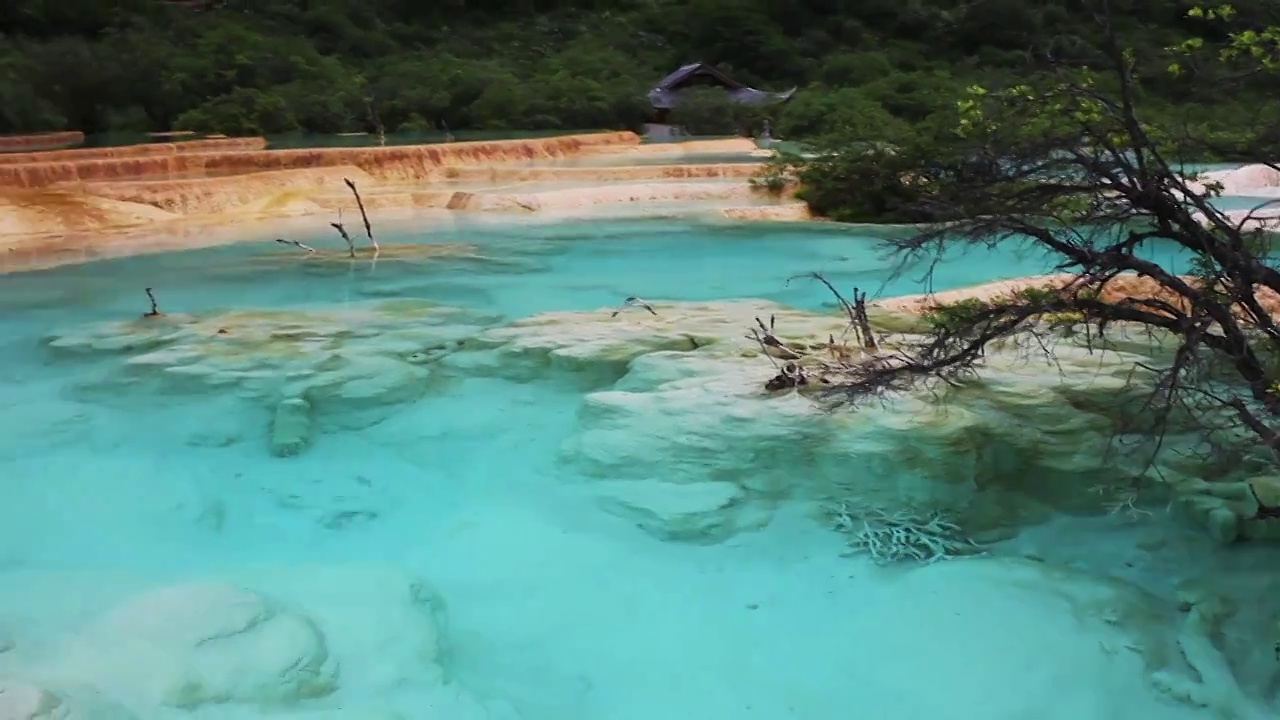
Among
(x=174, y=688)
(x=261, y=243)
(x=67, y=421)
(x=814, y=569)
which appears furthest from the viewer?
(x=261, y=243)

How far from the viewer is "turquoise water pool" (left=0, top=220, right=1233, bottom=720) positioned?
2820 mm

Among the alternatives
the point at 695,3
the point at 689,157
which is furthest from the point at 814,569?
the point at 695,3

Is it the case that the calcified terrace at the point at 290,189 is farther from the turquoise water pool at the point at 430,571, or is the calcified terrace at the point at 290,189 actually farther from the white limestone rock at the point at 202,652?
the white limestone rock at the point at 202,652

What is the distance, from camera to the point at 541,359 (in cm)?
546

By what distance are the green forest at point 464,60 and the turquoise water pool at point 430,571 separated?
12.5 m

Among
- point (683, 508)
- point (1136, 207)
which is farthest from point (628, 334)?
point (1136, 207)

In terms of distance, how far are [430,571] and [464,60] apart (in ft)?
83.1

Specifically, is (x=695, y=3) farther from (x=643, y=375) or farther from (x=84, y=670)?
(x=84, y=670)

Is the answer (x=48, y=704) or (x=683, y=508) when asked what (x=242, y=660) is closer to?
(x=48, y=704)

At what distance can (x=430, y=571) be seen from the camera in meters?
3.52

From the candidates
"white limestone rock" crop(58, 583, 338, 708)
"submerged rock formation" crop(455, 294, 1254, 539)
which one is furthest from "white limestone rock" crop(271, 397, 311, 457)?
"white limestone rock" crop(58, 583, 338, 708)

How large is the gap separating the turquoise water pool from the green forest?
12.5 meters

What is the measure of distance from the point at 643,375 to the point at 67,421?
8.48 ft

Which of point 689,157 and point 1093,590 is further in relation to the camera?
point 689,157
